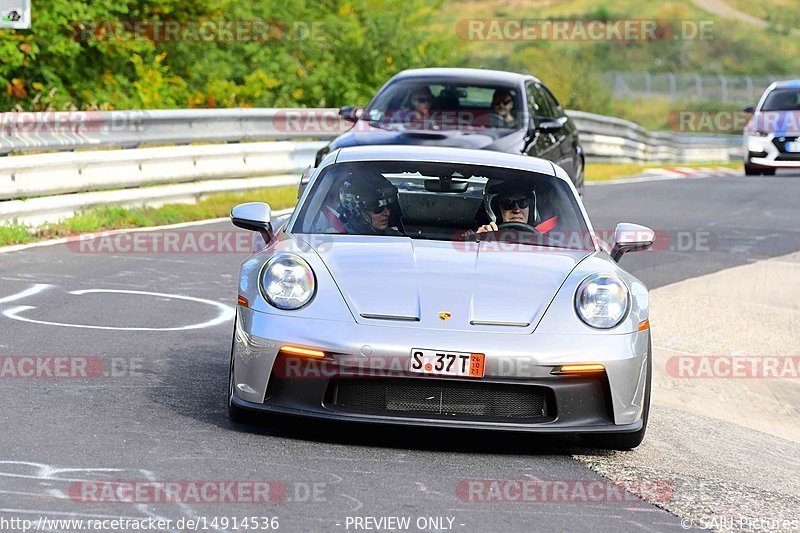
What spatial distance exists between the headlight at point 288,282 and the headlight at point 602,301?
1126 mm

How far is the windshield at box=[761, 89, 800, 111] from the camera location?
25609 mm

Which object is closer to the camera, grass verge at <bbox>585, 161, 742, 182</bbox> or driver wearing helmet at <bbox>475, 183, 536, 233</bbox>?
driver wearing helmet at <bbox>475, 183, 536, 233</bbox>

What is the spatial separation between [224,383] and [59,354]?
0.97 metres

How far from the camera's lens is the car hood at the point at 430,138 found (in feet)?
43.8

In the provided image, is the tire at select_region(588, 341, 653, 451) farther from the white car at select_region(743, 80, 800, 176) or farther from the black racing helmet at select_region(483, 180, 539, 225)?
the white car at select_region(743, 80, 800, 176)

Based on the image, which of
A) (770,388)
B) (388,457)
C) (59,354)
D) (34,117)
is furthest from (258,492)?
(34,117)

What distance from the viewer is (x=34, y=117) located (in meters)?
13.1

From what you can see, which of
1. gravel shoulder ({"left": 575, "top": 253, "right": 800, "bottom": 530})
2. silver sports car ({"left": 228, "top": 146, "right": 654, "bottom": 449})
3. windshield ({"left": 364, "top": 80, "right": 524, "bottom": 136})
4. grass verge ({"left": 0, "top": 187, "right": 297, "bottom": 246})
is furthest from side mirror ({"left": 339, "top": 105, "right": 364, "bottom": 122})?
silver sports car ({"left": 228, "top": 146, "right": 654, "bottom": 449})

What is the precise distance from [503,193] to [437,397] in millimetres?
1772

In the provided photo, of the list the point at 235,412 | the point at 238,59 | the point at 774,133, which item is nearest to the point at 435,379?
the point at 235,412

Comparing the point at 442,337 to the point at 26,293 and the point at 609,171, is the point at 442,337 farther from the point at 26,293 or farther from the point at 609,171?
the point at 609,171

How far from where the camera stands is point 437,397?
600 centimetres

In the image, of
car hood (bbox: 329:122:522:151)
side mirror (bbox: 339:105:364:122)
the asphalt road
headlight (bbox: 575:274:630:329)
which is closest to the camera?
the asphalt road

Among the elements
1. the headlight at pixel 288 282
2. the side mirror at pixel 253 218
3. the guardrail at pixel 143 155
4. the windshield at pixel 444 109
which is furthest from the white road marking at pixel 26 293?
the windshield at pixel 444 109
